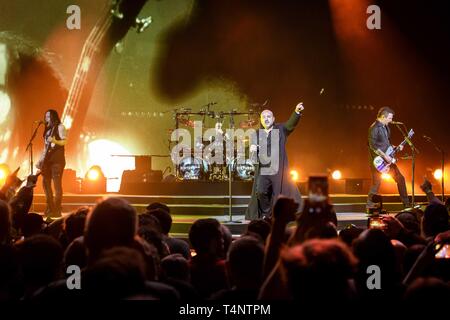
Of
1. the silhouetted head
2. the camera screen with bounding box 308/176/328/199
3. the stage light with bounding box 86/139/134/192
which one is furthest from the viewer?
the stage light with bounding box 86/139/134/192

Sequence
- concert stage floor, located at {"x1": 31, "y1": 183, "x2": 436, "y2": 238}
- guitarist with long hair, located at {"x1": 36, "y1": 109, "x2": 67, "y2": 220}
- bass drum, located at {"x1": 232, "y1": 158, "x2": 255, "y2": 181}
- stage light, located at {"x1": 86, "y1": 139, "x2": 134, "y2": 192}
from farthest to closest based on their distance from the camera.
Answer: stage light, located at {"x1": 86, "y1": 139, "x2": 134, "y2": 192} → bass drum, located at {"x1": 232, "y1": 158, "x2": 255, "y2": 181} → concert stage floor, located at {"x1": 31, "y1": 183, "x2": 436, "y2": 238} → guitarist with long hair, located at {"x1": 36, "y1": 109, "x2": 67, "y2": 220}

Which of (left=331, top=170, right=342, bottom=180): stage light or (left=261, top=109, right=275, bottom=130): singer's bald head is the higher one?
(left=261, top=109, right=275, bottom=130): singer's bald head

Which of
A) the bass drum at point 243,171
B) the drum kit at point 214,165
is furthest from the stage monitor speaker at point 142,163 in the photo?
the bass drum at point 243,171

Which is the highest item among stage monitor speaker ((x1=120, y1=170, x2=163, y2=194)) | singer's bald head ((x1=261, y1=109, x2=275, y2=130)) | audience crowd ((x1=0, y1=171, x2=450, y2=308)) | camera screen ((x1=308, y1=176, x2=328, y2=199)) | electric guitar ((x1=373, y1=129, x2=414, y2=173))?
singer's bald head ((x1=261, y1=109, x2=275, y2=130))

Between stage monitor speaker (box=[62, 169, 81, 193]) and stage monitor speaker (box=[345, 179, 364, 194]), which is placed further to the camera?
stage monitor speaker (box=[62, 169, 81, 193])

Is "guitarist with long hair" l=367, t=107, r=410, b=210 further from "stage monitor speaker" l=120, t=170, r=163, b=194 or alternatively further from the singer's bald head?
"stage monitor speaker" l=120, t=170, r=163, b=194

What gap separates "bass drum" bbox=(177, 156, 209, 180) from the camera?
1312 centimetres

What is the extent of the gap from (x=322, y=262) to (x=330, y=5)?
50.6 ft

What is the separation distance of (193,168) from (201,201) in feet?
5.88

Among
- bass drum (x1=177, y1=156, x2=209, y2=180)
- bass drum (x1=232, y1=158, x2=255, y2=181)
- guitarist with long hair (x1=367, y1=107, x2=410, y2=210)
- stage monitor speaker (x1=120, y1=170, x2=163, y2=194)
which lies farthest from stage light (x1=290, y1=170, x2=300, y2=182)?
guitarist with long hair (x1=367, y1=107, x2=410, y2=210)

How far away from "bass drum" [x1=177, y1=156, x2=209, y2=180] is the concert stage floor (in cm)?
115

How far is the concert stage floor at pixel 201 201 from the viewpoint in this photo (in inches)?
422

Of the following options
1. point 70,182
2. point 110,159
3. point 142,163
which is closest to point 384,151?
point 142,163
